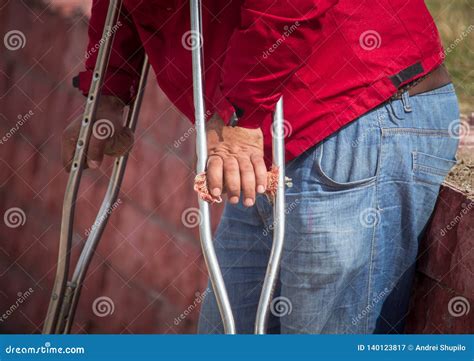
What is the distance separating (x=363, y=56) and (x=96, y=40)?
56cm

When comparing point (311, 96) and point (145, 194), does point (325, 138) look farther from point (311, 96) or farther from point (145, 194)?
point (145, 194)

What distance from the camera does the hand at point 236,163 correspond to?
1.44 metres

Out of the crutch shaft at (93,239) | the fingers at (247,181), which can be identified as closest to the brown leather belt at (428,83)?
the fingers at (247,181)

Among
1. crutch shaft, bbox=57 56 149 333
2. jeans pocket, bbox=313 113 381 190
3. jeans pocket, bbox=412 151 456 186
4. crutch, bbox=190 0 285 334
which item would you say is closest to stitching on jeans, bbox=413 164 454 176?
jeans pocket, bbox=412 151 456 186

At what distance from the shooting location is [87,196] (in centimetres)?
281

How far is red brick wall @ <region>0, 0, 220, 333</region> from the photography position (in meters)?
2.78

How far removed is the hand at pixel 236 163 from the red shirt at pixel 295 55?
25mm

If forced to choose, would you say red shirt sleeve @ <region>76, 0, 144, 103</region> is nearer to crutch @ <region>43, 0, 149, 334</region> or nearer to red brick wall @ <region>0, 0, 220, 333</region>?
crutch @ <region>43, 0, 149, 334</region>

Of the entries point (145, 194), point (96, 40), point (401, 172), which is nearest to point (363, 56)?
A: point (401, 172)

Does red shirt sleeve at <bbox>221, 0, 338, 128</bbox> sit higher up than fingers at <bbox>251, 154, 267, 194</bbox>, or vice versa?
red shirt sleeve at <bbox>221, 0, 338, 128</bbox>

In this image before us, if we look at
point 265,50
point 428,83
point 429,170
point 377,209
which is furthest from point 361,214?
point 265,50

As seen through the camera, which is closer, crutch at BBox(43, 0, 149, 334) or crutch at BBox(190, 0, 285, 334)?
crutch at BBox(190, 0, 285, 334)

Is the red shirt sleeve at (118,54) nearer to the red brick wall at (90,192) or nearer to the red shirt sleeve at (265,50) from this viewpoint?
the red shirt sleeve at (265,50)

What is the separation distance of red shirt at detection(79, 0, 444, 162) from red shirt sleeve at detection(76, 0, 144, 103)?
103 mm
